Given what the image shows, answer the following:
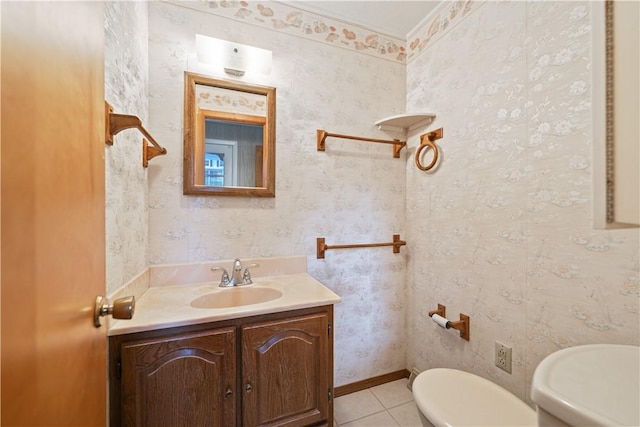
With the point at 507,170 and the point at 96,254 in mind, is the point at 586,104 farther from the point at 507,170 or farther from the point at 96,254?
the point at 96,254

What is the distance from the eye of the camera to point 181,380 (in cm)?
98

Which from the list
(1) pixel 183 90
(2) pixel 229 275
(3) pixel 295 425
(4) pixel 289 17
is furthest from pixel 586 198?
(1) pixel 183 90

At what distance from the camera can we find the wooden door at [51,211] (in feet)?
1.14

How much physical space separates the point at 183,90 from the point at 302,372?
1562mm

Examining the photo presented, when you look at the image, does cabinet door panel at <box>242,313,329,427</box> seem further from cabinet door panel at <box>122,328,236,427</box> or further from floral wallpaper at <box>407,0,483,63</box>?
floral wallpaper at <box>407,0,483,63</box>

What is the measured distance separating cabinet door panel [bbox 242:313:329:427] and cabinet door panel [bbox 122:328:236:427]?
0.07 m

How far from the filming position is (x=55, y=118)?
1.49 feet

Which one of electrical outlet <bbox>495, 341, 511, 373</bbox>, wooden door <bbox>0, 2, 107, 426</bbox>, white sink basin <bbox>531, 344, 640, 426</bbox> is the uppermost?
wooden door <bbox>0, 2, 107, 426</bbox>

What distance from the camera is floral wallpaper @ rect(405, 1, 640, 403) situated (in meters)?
0.94

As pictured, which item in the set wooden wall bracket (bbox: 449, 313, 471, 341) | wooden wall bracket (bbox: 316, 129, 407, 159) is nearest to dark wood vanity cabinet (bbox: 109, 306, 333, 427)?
wooden wall bracket (bbox: 449, 313, 471, 341)

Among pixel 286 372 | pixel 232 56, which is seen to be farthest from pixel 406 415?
pixel 232 56

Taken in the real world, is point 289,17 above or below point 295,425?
above

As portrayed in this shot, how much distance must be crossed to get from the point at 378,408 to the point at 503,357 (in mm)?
817

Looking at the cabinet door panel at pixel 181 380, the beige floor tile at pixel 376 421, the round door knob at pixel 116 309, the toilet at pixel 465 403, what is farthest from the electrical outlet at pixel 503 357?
the round door knob at pixel 116 309
